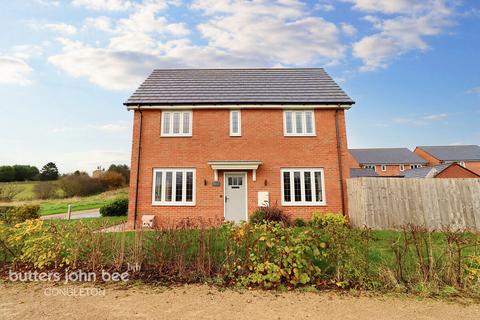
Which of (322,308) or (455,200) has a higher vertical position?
(455,200)

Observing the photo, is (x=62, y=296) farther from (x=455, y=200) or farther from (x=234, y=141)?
(x=455, y=200)

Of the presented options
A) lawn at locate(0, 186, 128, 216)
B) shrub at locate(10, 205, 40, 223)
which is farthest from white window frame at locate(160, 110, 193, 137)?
lawn at locate(0, 186, 128, 216)

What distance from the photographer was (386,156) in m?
57.4

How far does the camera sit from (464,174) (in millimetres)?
18875

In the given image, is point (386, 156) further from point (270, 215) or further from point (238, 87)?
point (270, 215)

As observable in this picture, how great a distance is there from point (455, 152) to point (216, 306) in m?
73.5

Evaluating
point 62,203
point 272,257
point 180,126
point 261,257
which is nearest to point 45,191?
point 62,203

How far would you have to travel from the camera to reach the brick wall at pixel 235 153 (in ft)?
41.4

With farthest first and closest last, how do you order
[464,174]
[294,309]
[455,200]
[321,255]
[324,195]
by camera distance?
[464,174], [324,195], [455,200], [321,255], [294,309]

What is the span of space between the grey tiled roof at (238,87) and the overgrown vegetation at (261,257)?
9.18m

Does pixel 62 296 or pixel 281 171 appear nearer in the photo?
pixel 62 296

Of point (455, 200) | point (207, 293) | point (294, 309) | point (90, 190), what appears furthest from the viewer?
point (90, 190)

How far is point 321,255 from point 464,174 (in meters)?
21.1

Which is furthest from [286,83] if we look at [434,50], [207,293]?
[207,293]
